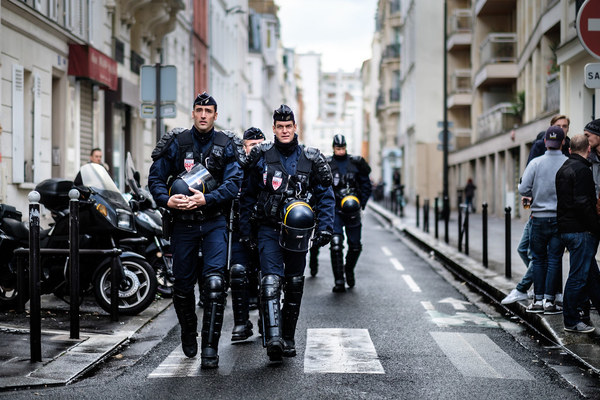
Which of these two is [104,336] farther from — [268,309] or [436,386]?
[436,386]

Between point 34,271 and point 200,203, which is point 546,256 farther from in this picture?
point 34,271

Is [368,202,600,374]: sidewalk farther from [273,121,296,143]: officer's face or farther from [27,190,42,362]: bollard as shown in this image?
[27,190,42,362]: bollard

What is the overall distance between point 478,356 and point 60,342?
131 inches

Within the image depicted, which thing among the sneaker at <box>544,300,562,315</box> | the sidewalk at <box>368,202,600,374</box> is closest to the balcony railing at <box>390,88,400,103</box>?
the sidewalk at <box>368,202,600,374</box>

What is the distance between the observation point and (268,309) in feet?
21.9

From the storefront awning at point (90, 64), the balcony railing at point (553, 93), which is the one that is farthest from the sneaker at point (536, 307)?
the balcony railing at point (553, 93)

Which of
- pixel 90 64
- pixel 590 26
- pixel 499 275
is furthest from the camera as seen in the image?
pixel 90 64

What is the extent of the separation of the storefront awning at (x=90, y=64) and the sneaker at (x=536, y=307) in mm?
12989

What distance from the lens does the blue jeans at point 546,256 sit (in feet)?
28.2

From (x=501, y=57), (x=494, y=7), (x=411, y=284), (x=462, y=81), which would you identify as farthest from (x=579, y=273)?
(x=462, y=81)

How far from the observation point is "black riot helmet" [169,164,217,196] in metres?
6.46

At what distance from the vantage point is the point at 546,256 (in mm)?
8961

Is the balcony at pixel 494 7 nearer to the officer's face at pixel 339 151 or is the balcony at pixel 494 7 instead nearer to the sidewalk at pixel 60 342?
the officer's face at pixel 339 151

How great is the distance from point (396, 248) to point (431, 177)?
34.9m
